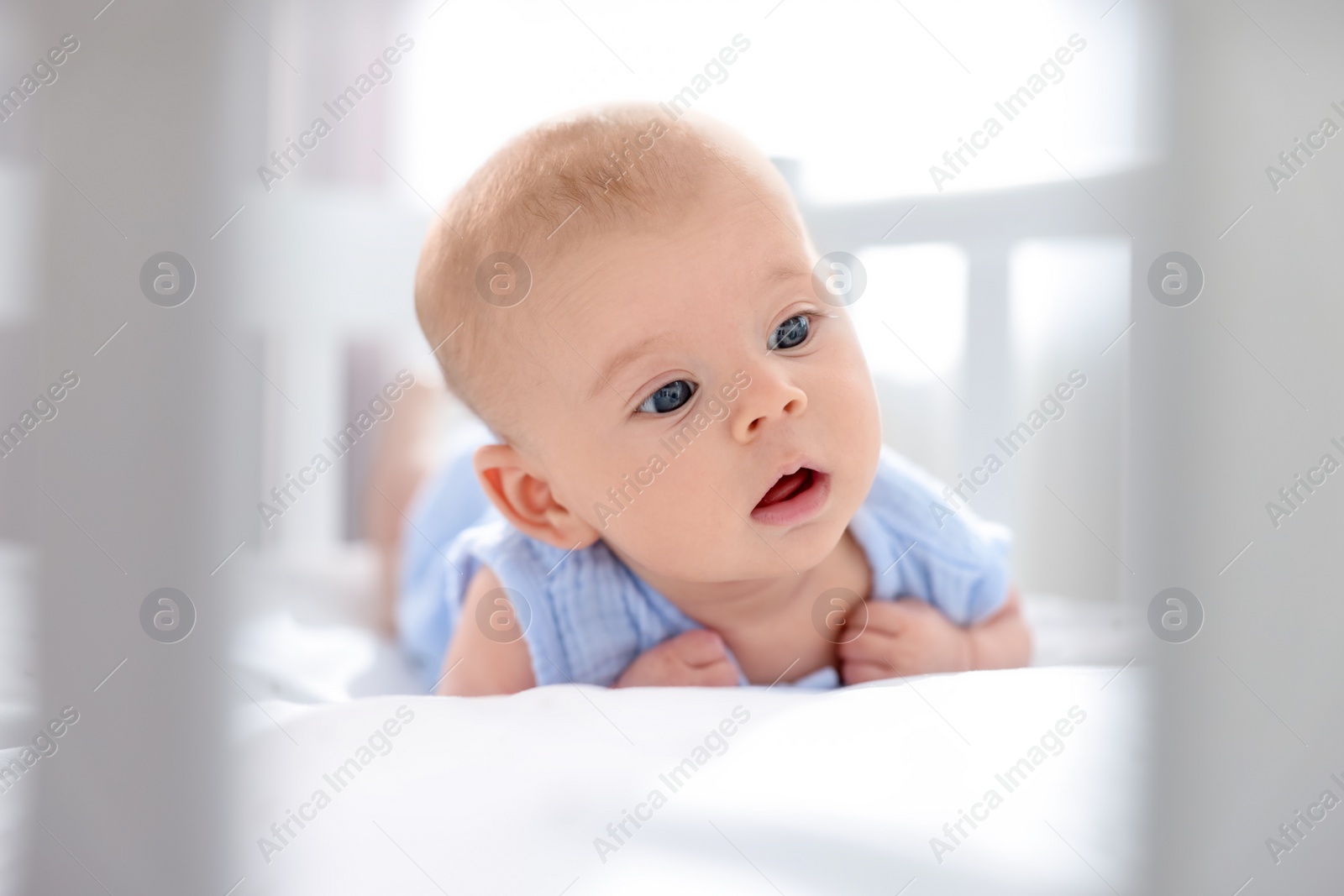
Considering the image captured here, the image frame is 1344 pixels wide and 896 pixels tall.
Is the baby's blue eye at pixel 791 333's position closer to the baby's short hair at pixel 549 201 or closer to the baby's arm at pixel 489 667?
the baby's short hair at pixel 549 201

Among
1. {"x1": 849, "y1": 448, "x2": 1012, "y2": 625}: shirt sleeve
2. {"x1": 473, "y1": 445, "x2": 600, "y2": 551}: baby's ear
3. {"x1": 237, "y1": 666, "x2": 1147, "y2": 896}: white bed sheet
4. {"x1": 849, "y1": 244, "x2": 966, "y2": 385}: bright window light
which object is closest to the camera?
{"x1": 237, "y1": 666, "x2": 1147, "y2": 896}: white bed sheet

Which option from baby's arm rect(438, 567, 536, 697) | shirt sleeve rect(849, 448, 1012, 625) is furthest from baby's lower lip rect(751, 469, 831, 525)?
baby's arm rect(438, 567, 536, 697)

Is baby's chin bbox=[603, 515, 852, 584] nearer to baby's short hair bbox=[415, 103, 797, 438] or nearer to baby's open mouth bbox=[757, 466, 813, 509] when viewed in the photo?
baby's open mouth bbox=[757, 466, 813, 509]

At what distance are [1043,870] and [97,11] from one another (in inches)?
27.8

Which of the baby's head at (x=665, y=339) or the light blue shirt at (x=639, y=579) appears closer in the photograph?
the baby's head at (x=665, y=339)

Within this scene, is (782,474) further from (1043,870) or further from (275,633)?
(275,633)

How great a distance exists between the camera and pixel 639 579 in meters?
1.03

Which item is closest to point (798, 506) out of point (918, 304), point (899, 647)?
point (899, 647)

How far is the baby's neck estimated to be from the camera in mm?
1000

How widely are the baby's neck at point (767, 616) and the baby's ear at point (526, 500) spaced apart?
0.32 ft

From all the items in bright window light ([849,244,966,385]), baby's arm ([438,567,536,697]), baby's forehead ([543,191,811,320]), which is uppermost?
bright window light ([849,244,966,385])

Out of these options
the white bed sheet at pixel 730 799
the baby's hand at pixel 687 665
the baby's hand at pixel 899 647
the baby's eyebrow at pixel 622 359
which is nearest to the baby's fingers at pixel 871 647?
the baby's hand at pixel 899 647

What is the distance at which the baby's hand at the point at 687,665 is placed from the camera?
953 millimetres

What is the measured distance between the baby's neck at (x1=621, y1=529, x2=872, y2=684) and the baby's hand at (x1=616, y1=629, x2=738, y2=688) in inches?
1.6
